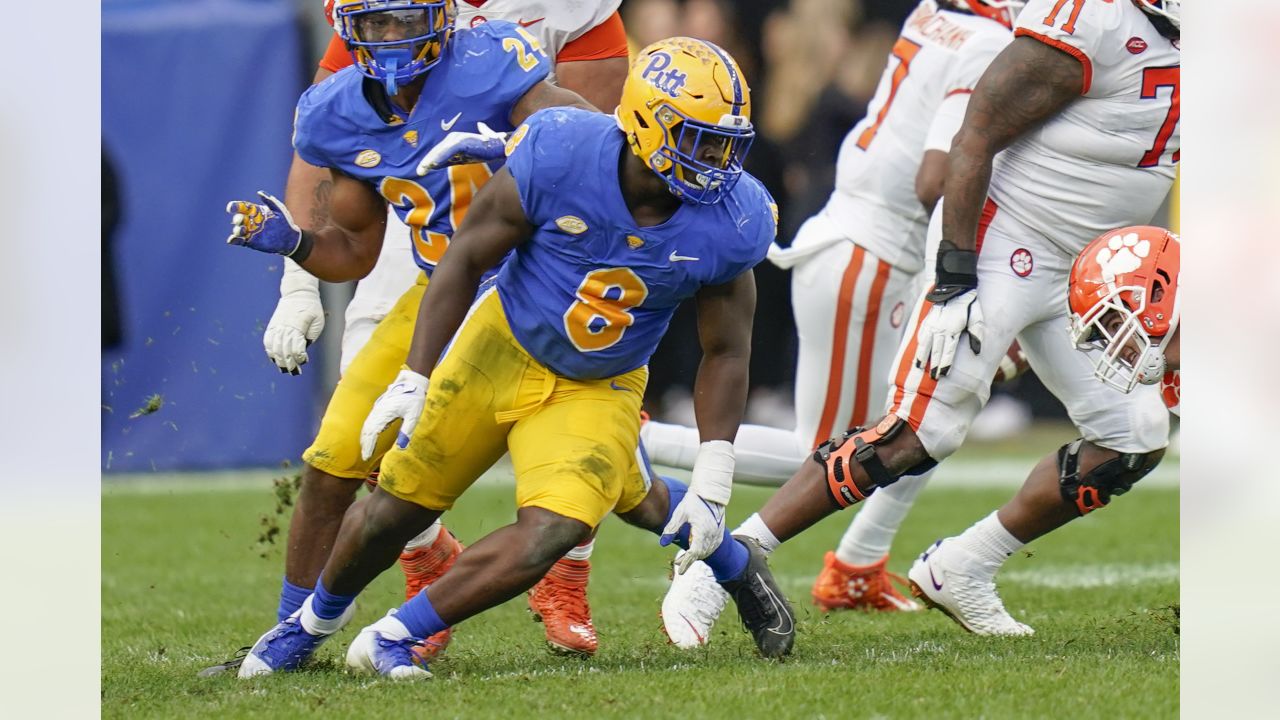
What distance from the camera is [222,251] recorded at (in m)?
5.87

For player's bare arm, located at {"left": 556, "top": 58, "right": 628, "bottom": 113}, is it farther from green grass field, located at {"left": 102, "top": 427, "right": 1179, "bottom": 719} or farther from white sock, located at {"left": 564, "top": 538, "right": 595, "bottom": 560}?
green grass field, located at {"left": 102, "top": 427, "right": 1179, "bottom": 719}

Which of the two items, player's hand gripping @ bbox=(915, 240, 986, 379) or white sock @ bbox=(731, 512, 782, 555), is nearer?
player's hand gripping @ bbox=(915, 240, 986, 379)

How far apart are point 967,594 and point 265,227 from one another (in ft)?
5.87

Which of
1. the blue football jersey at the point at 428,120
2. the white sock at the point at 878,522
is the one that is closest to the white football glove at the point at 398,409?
the blue football jersey at the point at 428,120

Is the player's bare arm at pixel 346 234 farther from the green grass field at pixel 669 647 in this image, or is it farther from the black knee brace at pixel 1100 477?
the black knee brace at pixel 1100 477

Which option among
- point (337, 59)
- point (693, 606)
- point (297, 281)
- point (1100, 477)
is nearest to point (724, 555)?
point (693, 606)

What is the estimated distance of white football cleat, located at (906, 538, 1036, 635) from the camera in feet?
12.8

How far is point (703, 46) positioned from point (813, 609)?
1889 millimetres

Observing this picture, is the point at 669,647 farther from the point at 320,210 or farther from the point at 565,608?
the point at 320,210

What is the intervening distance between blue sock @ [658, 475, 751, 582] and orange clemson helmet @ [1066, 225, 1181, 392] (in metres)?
0.83

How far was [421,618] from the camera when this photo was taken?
10.5 ft

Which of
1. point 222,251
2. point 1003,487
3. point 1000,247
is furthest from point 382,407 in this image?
point 1003,487

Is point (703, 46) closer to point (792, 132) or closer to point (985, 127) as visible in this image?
point (985, 127)

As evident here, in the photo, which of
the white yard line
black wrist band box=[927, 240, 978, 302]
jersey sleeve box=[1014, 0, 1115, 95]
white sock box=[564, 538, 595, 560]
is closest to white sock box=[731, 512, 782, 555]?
white sock box=[564, 538, 595, 560]
